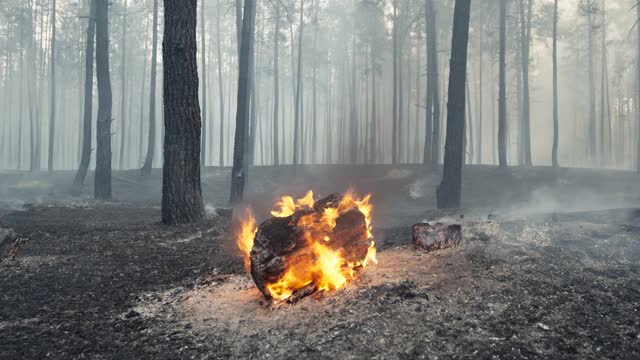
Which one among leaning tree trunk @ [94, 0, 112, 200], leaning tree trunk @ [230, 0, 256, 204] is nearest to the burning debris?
leaning tree trunk @ [230, 0, 256, 204]

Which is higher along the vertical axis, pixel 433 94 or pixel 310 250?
pixel 433 94

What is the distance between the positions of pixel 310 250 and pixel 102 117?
15.1 m

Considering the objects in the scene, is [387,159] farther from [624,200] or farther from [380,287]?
[380,287]

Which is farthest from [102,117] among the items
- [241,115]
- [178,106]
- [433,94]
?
[433,94]

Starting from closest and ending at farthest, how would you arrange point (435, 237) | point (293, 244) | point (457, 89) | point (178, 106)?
point (293, 244)
point (435, 237)
point (178, 106)
point (457, 89)

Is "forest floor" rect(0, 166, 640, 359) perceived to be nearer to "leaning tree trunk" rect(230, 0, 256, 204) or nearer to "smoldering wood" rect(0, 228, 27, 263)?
"smoldering wood" rect(0, 228, 27, 263)

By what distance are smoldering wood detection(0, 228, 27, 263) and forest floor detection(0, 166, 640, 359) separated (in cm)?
18

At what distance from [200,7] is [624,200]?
102 ft

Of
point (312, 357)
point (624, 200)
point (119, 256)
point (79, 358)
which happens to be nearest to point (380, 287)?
point (312, 357)

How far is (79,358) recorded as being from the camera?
3.87 m

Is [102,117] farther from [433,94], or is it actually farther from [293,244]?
[433,94]

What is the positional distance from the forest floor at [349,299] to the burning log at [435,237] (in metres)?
0.21

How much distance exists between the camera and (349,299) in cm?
471

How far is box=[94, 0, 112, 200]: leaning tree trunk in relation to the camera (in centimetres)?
1644
